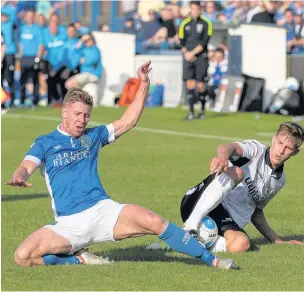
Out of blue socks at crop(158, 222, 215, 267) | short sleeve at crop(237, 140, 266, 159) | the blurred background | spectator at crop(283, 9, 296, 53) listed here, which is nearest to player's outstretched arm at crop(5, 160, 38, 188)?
blue socks at crop(158, 222, 215, 267)

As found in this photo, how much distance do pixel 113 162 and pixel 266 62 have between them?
10458mm

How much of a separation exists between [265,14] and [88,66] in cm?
448

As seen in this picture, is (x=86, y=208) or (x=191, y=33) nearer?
(x=86, y=208)

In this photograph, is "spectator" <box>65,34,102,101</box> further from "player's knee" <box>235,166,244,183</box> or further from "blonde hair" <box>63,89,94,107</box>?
"blonde hair" <box>63,89,94,107</box>

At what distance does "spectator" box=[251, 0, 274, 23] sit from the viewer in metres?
Result: 27.6

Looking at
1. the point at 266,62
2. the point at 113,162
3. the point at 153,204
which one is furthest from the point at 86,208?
the point at 266,62

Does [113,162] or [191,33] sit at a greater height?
[191,33]

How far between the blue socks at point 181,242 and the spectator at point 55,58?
1977 cm

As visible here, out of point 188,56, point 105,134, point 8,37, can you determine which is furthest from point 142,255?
point 8,37

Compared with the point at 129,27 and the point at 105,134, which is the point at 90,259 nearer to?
the point at 105,134

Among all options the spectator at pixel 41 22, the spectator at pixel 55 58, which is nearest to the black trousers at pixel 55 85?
the spectator at pixel 55 58

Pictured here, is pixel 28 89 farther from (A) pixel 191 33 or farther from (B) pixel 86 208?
(B) pixel 86 208

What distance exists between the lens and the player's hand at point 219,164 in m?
8.37

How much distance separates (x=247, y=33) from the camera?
88.6ft
